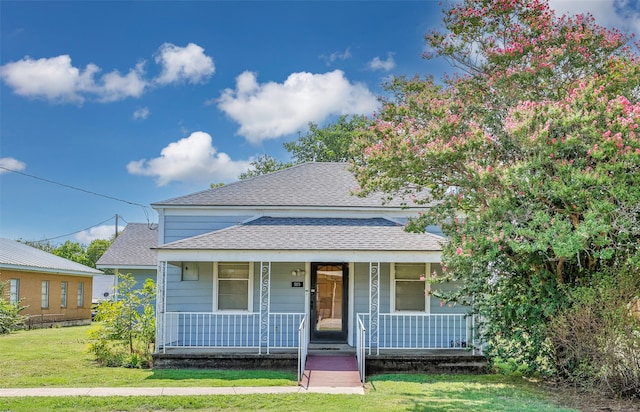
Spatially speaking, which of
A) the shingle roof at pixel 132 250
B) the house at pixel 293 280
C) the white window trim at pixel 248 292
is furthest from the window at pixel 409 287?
the shingle roof at pixel 132 250

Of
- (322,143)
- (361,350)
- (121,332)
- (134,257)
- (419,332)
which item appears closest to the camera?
(361,350)

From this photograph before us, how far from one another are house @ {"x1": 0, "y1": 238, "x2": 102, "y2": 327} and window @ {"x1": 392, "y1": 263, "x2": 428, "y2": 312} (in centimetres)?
1579

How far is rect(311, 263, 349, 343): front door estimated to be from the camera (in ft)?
45.2

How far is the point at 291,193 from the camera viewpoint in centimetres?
1544

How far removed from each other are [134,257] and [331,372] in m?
15.0

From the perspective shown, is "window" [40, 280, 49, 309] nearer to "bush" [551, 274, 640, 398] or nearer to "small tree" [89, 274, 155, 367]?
"small tree" [89, 274, 155, 367]

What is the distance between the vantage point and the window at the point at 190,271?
13.9m

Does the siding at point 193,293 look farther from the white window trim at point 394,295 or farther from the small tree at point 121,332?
the white window trim at point 394,295

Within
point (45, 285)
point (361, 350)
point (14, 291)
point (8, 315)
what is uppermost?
point (45, 285)

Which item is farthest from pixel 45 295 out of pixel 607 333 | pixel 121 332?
pixel 607 333

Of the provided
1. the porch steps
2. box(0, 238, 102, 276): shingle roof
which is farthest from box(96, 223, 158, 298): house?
the porch steps

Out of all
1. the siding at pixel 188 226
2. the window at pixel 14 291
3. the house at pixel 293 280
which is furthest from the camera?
the window at pixel 14 291

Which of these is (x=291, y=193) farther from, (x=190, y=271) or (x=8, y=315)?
(x=8, y=315)

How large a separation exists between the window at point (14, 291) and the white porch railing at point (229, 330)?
504 inches
